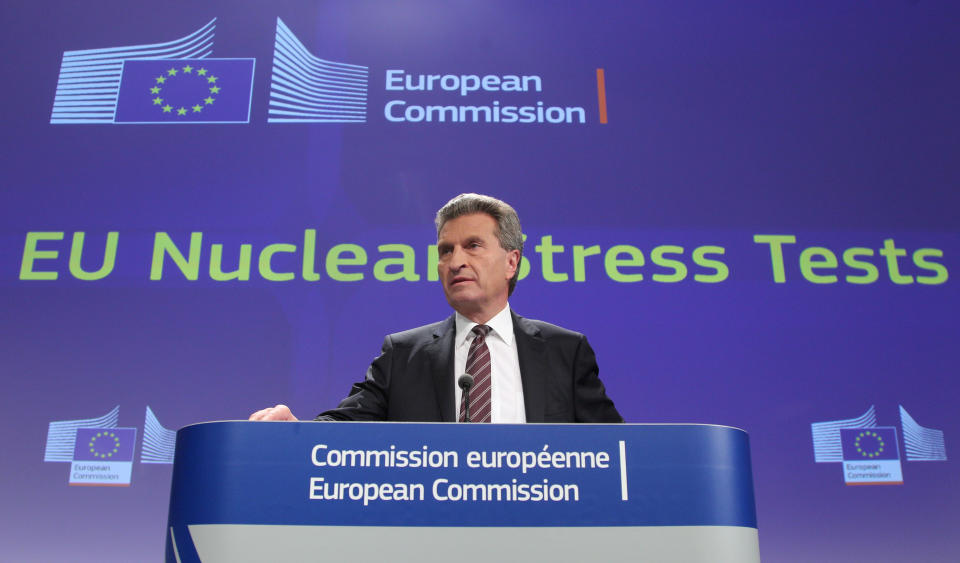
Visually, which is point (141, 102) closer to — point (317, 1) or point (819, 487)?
point (317, 1)

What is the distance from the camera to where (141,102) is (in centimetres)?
309

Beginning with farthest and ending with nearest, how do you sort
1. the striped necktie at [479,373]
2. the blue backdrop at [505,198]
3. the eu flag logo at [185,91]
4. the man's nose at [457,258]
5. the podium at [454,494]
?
the eu flag logo at [185,91]
the blue backdrop at [505,198]
the man's nose at [457,258]
the striped necktie at [479,373]
the podium at [454,494]

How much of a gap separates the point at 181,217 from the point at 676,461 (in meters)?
2.54

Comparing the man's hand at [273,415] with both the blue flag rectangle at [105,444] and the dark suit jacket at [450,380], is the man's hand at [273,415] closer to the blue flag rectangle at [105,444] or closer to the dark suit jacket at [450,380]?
the dark suit jacket at [450,380]

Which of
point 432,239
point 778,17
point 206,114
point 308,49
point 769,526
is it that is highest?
point 778,17

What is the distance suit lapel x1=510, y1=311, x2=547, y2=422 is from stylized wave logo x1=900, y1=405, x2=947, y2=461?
199 cm

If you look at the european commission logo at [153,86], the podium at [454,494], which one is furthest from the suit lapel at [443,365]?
the european commission logo at [153,86]

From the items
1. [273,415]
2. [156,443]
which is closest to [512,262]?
[273,415]

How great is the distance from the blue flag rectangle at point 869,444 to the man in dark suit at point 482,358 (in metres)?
1.65

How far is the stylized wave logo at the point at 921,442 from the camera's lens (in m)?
2.76

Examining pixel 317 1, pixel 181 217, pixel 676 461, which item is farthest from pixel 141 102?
pixel 676 461

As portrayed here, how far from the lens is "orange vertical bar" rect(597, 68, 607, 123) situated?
10.4ft

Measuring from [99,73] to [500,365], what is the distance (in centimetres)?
261

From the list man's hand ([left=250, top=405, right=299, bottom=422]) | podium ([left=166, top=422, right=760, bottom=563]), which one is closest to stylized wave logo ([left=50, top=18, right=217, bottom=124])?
man's hand ([left=250, top=405, right=299, bottom=422])
